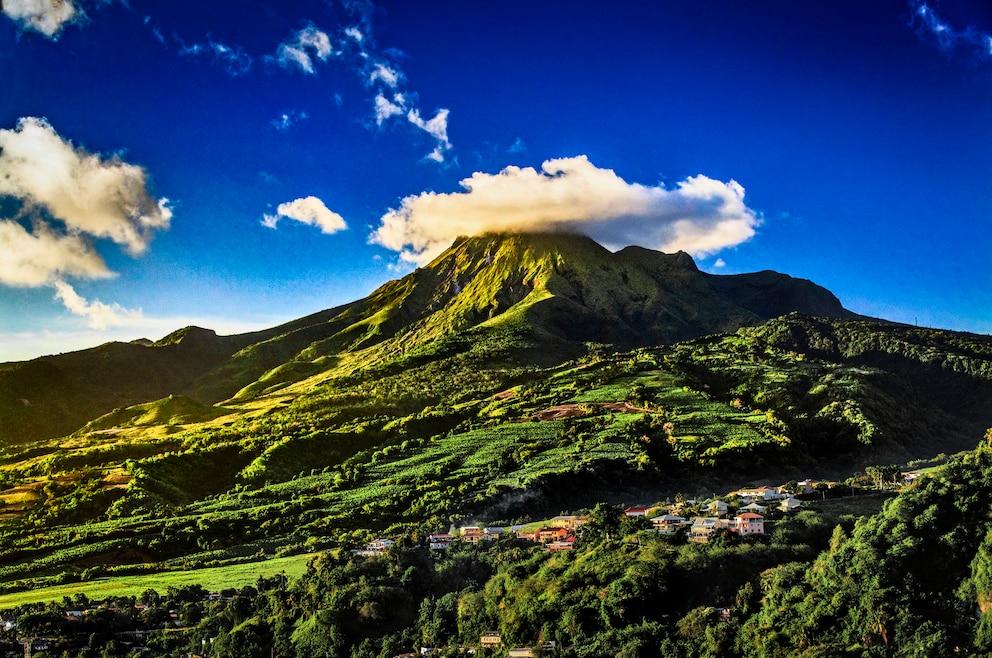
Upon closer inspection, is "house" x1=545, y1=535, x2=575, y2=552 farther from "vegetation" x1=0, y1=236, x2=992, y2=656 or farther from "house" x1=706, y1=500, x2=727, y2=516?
"house" x1=706, y1=500, x2=727, y2=516

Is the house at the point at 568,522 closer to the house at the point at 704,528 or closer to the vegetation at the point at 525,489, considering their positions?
the vegetation at the point at 525,489

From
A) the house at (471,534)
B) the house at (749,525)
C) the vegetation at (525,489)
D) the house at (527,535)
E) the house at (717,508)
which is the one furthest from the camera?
the house at (471,534)

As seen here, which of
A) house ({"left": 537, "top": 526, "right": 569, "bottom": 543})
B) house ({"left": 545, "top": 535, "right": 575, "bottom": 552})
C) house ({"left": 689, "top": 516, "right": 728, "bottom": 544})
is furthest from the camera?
house ({"left": 537, "top": 526, "right": 569, "bottom": 543})

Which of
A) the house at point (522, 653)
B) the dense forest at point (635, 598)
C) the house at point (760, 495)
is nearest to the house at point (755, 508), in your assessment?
the house at point (760, 495)

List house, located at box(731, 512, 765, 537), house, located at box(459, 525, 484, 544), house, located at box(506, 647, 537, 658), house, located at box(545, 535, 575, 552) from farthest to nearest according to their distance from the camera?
house, located at box(459, 525, 484, 544) → house, located at box(545, 535, 575, 552) → house, located at box(731, 512, 765, 537) → house, located at box(506, 647, 537, 658)

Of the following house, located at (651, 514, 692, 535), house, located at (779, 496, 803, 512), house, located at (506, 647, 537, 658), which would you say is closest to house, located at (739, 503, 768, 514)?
house, located at (779, 496, 803, 512)

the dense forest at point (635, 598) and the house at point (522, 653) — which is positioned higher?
the dense forest at point (635, 598)

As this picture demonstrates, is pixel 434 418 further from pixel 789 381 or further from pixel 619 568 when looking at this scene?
pixel 619 568
